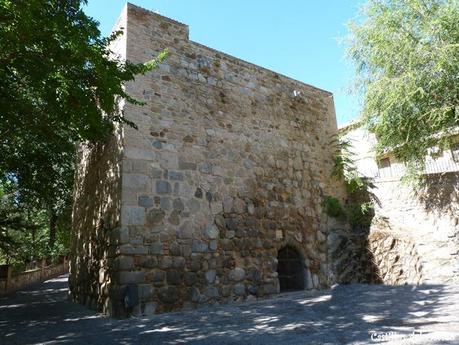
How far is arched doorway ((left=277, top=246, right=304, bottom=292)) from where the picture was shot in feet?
23.6

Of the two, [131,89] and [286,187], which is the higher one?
[131,89]

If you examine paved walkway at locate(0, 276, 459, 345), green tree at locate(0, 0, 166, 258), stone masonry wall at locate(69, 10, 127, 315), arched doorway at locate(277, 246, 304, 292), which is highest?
green tree at locate(0, 0, 166, 258)

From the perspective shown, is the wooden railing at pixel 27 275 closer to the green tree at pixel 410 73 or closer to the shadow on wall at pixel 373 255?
the shadow on wall at pixel 373 255

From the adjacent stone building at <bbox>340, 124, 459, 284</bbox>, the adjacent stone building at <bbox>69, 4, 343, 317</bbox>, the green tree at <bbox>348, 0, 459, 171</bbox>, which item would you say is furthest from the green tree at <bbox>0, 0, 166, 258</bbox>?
the adjacent stone building at <bbox>340, 124, 459, 284</bbox>

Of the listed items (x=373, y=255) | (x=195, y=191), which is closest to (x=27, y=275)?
(x=195, y=191)

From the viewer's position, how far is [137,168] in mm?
5758

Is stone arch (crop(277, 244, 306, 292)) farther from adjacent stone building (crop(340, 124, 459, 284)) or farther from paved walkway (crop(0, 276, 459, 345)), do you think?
adjacent stone building (crop(340, 124, 459, 284))

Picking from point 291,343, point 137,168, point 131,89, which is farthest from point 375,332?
point 131,89

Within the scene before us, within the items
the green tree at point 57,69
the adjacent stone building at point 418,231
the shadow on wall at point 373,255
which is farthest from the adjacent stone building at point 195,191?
the adjacent stone building at point 418,231

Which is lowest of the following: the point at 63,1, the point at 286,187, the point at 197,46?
the point at 286,187

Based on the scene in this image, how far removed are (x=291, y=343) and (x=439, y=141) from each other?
6.12 metres

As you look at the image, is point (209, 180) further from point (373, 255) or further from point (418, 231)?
point (418, 231)

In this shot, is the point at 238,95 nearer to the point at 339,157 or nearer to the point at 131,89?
the point at 131,89

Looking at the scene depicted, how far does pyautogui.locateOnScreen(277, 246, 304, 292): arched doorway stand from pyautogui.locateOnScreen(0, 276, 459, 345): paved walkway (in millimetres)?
795
